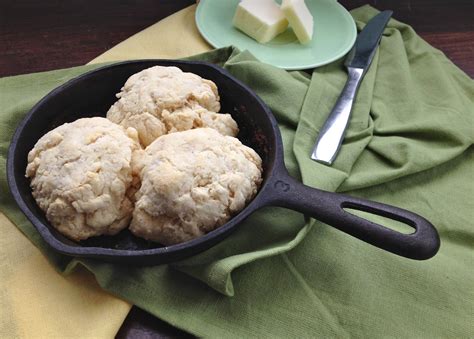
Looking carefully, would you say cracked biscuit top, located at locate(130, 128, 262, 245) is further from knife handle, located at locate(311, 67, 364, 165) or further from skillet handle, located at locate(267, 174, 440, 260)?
knife handle, located at locate(311, 67, 364, 165)

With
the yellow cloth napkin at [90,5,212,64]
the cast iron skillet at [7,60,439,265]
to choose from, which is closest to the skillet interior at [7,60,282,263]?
the cast iron skillet at [7,60,439,265]

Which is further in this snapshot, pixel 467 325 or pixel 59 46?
pixel 59 46

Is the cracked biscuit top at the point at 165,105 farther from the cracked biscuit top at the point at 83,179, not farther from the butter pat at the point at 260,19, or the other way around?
the butter pat at the point at 260,19

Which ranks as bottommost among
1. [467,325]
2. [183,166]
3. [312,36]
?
[467,325]

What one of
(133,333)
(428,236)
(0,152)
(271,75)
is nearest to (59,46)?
(0,152)

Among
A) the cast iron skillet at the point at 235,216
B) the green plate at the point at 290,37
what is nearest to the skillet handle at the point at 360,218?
the cast iron skillet at the point at 235,216

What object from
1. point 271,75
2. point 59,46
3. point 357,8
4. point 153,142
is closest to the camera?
point 153,142

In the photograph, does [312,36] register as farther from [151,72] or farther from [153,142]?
[153,142]

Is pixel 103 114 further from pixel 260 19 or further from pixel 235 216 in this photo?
pixel 260 19
